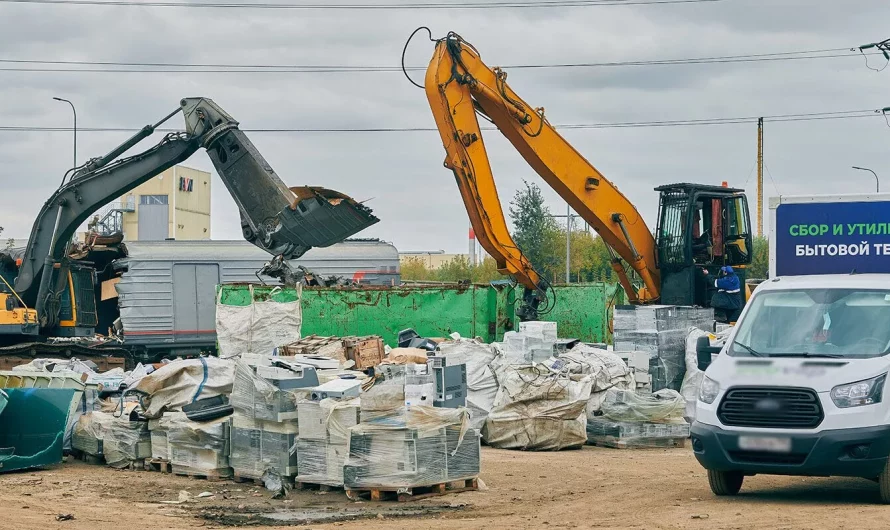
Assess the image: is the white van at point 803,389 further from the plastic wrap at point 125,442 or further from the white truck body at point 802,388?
the plastic wrap at point 125,442

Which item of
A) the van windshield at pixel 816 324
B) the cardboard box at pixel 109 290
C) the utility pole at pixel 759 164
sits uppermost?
the utility pole at pixel 759 164

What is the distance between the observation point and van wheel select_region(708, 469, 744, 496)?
1108cm

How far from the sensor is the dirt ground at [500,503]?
33.1ft

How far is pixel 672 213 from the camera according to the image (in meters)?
20.9

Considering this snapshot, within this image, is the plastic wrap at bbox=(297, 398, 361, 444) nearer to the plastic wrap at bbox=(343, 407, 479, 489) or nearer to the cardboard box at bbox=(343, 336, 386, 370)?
the plastic wrap at bbox=(343, 407, 479, 489)

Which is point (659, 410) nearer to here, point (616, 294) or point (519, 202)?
point (616, 294)

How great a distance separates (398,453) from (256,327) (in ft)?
35.7

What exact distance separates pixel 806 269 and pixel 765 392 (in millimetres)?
3461

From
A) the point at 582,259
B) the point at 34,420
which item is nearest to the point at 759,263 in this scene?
the point at 582,259

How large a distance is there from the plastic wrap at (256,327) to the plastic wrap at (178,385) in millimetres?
7401

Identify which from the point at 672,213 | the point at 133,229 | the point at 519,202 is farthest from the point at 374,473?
the point at 133,229

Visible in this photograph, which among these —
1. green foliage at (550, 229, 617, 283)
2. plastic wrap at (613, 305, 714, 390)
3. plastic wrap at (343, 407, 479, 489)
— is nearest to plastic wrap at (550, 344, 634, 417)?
plastic wrap at (613, 305, 714, 390)

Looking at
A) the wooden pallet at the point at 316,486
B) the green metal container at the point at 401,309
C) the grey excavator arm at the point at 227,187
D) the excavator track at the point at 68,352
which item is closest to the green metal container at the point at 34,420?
the wooden pallet at the point at 316,486

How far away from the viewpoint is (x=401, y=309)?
23031 mm
